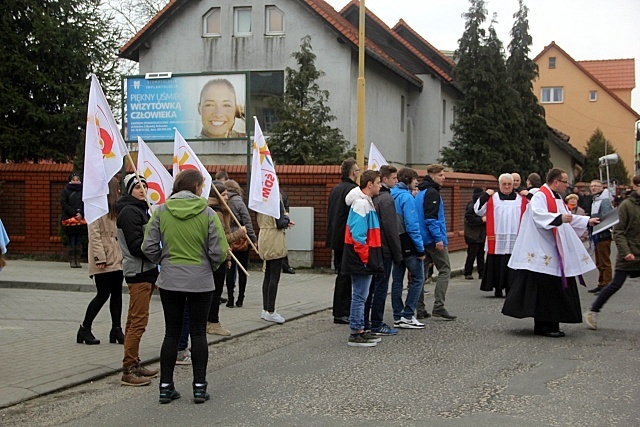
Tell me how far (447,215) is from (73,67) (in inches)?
419

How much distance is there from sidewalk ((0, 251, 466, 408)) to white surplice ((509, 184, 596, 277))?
10.5ft

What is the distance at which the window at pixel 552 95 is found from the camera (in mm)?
68144

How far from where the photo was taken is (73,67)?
2122 cm

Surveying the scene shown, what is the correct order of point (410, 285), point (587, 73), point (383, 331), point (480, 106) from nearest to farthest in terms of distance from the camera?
point (383, 331)
point (410, 285)
point (480, 106)
point (587, 73)

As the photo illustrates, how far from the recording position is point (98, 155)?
300 inches

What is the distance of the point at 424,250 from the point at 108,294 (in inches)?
146

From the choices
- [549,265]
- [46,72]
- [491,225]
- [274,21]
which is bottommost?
[549,265]

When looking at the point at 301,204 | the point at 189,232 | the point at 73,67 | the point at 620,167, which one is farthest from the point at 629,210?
the point at 620,167

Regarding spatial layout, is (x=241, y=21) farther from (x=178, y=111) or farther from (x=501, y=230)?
(x=501, y=230)

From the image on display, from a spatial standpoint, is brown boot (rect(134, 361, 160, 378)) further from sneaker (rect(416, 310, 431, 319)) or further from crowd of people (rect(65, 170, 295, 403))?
sneaker (rect(416, 310, 431, 319))

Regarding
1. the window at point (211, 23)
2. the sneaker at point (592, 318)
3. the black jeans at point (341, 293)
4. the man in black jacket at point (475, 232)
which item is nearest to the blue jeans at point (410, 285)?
the black jeans at point (341, 293)

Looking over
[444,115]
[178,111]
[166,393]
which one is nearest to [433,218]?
[166,393]

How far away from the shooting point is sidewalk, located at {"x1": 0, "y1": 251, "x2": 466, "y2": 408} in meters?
7.29

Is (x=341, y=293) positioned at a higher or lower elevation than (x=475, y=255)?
lower
